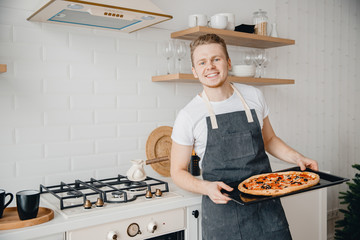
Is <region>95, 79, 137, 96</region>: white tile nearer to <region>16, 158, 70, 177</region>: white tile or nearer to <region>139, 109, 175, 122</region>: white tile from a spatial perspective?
<region>139, 109, 175, 122</region>: white tile

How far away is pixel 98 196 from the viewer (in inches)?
87.9

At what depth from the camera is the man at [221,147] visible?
78.7 inches

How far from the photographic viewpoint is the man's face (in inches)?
80.0

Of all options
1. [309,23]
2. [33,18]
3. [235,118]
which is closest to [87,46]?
[33,18]

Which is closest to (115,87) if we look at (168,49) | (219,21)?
(168,49)

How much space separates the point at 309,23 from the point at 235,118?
2445 mm

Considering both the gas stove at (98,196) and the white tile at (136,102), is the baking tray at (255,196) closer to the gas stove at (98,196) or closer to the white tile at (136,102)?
the gas stove at (98,196)

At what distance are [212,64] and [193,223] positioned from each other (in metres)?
0.97

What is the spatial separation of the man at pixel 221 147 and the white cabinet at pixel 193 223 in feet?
0.34

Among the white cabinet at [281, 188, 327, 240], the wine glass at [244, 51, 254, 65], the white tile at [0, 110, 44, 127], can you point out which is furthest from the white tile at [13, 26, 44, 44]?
the white cabinet at [281, 188, 327, 240]

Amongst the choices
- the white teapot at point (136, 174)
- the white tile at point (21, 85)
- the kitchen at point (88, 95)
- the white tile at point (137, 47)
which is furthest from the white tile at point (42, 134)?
the white tile at point (137, 47)

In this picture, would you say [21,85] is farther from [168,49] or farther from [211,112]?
[211,112]

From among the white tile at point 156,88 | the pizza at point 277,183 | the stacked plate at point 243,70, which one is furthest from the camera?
the stacked plate at point 243,70

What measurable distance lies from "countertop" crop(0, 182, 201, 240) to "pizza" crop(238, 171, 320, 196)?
426 millimetres
